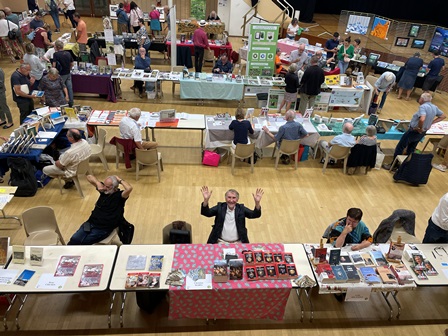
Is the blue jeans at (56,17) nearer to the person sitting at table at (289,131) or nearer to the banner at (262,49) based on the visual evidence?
the banner at (262,49)

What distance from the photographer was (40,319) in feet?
14.8

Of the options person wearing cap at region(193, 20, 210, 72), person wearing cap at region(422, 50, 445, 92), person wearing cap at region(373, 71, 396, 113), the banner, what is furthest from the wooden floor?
person wearing cap at region(422, 50, 445, 92)

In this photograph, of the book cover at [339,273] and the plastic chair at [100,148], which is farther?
→ the plastic chair at [100,148]

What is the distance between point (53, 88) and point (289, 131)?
15.8ft

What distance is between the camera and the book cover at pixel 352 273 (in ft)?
13.9

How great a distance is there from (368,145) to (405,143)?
1032 mm

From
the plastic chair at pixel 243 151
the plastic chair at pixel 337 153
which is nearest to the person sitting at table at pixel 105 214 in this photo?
the plastic chair at pixel 243 151

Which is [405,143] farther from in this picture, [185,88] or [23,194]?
[23,194]

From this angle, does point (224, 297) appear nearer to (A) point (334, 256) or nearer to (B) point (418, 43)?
(A) point (334, 256)

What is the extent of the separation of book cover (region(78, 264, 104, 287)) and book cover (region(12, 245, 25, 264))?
68 cm

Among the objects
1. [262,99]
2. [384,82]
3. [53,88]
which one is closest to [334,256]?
[53,88]

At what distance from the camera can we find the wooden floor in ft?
15.0

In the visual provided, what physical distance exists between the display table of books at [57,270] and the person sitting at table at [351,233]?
2.64m

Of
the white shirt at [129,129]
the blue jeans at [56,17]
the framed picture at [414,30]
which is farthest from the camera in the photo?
the blue jeans at [56,17]
